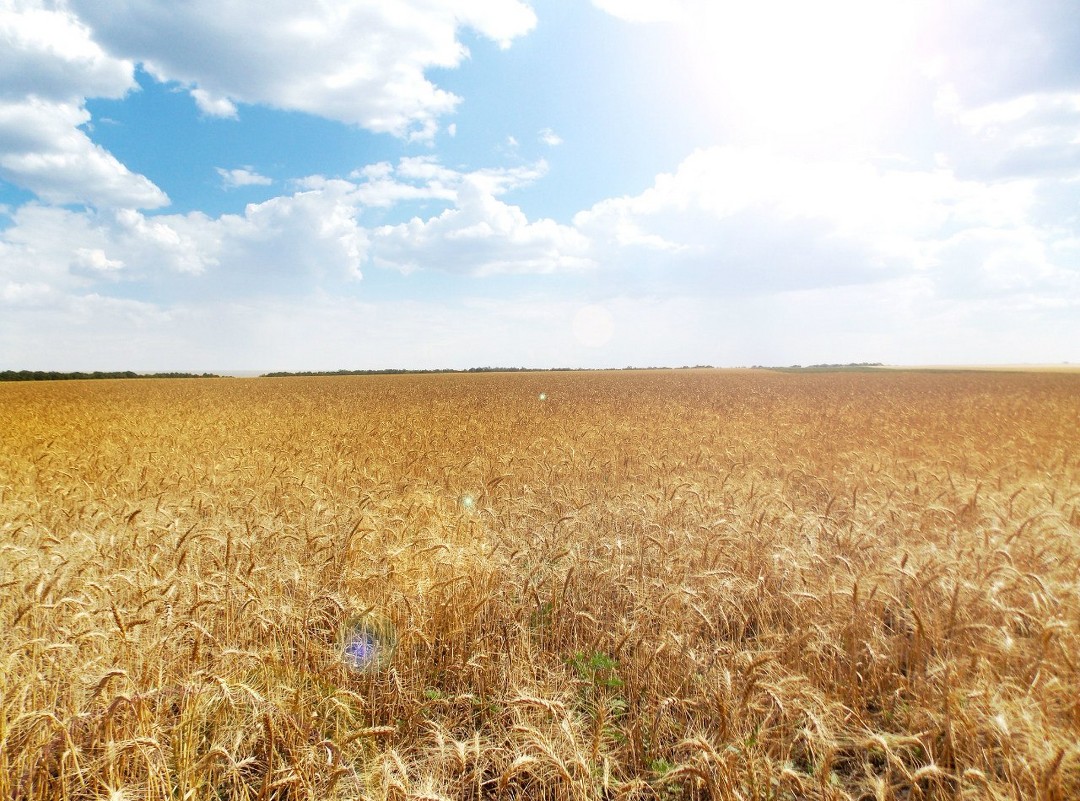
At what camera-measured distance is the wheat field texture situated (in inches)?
98.5

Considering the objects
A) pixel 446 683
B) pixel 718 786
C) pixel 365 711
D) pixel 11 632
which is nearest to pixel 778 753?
pixel 718 786

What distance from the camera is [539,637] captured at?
3932mm

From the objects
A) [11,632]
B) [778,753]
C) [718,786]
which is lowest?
[778,753]

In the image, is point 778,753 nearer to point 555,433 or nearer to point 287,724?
point 287,724

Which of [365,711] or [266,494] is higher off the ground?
[266,494]

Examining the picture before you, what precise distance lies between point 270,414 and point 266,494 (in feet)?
41.7

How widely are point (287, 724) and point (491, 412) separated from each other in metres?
15.5

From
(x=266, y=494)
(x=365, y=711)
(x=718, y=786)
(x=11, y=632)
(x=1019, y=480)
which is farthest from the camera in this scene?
(x=1019, y=480)

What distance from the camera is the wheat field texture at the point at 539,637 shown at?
250cm

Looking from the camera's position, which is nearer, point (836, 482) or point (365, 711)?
point (365, 711)

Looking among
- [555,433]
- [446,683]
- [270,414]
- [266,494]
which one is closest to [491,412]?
Result: [555,433]

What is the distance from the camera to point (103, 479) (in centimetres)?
812

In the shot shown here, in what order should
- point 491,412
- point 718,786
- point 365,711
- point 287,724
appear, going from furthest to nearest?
point 491,412 < point 365,711 < point 287,724 < point 718,786

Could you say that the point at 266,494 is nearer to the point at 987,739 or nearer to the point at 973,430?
the point at 987,739
